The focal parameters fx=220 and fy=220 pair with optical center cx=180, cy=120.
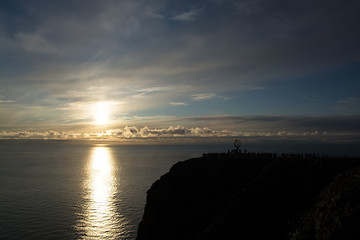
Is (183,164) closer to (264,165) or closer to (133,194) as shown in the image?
(264,165)

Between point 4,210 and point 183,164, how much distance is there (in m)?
58.6

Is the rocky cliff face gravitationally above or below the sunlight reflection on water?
above

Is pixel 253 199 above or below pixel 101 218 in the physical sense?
above

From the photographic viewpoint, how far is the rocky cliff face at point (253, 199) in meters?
25.5

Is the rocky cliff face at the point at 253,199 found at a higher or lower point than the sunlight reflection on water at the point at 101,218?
higher

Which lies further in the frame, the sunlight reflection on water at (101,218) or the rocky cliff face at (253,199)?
the sunlight reflection on water at (101,218)

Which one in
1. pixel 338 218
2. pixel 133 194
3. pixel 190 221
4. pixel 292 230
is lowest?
pixel 133 194

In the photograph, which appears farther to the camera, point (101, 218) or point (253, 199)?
point (101, 218)

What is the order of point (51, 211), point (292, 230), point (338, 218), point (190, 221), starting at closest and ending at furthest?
point (338, 218), point (292, 230), point (190, 221), point (51, 211)

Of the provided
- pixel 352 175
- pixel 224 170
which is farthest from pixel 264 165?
pixel 352 175

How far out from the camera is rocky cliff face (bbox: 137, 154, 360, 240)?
25.5 metres

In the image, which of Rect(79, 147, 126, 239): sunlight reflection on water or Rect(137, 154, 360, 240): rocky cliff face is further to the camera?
Rect(79, 147, 126, 239): sunlight reflection on water

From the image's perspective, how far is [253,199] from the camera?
108ft

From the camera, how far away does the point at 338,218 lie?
71.4 ft
